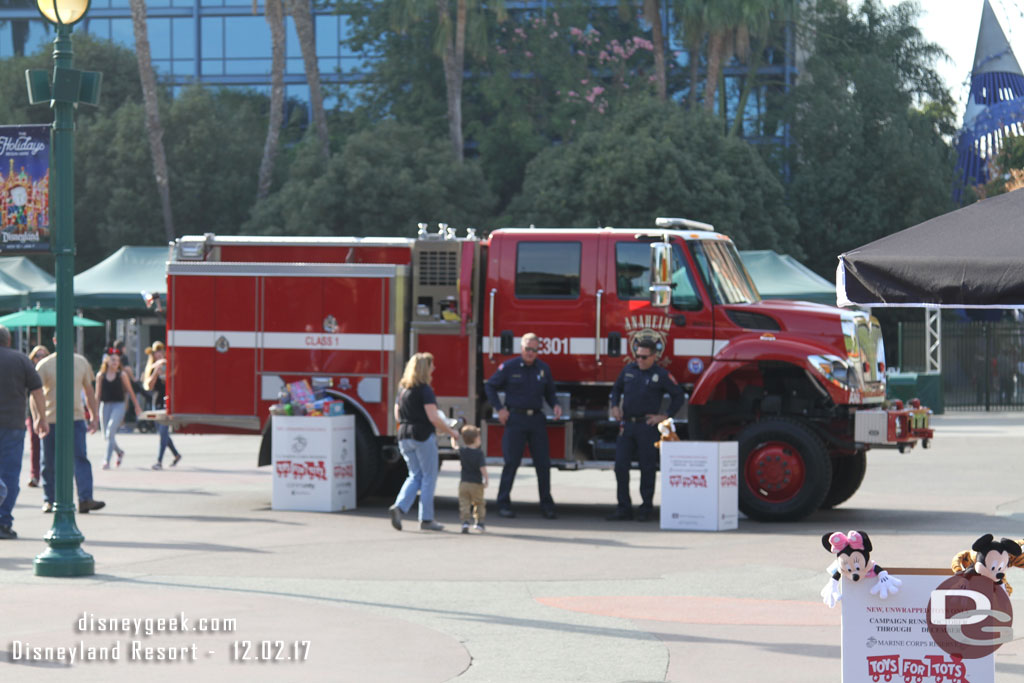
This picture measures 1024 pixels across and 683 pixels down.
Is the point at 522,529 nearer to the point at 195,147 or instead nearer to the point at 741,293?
the point at 741,293

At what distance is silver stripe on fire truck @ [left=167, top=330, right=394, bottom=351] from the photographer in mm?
15844

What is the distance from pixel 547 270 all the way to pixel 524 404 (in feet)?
5.03

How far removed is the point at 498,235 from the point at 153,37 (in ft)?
182

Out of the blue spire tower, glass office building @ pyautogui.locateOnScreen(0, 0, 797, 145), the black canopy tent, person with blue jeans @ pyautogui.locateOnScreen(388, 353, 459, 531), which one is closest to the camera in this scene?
the black canopy tent

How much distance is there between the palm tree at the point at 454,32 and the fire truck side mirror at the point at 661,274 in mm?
30414

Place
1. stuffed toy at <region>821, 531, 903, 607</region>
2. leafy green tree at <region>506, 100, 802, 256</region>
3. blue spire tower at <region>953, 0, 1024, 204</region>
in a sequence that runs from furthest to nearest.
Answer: blue spire tower at <region>953, 0, 1024, 204</region>, leafy green tree at <region>506, 100, 802, 256</region>, stuffed toy at <region>821, 531, 903, 607</region>

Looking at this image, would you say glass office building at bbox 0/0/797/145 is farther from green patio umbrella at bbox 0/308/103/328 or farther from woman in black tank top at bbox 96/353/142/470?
woman in black tank top at bbox 96/353/142/470

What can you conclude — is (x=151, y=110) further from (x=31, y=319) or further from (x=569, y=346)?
(x=569, y=346)

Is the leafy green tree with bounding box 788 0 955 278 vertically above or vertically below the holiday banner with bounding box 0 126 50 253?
above

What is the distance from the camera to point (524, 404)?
48.9 feet

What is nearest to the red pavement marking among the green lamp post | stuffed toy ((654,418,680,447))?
the green lamp post

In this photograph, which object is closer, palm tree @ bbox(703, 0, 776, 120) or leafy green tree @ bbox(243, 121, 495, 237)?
leafy green tree @ bbox(243, 121, 495, 237)

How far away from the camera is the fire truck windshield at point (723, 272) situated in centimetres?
1538

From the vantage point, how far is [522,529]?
572 inches
